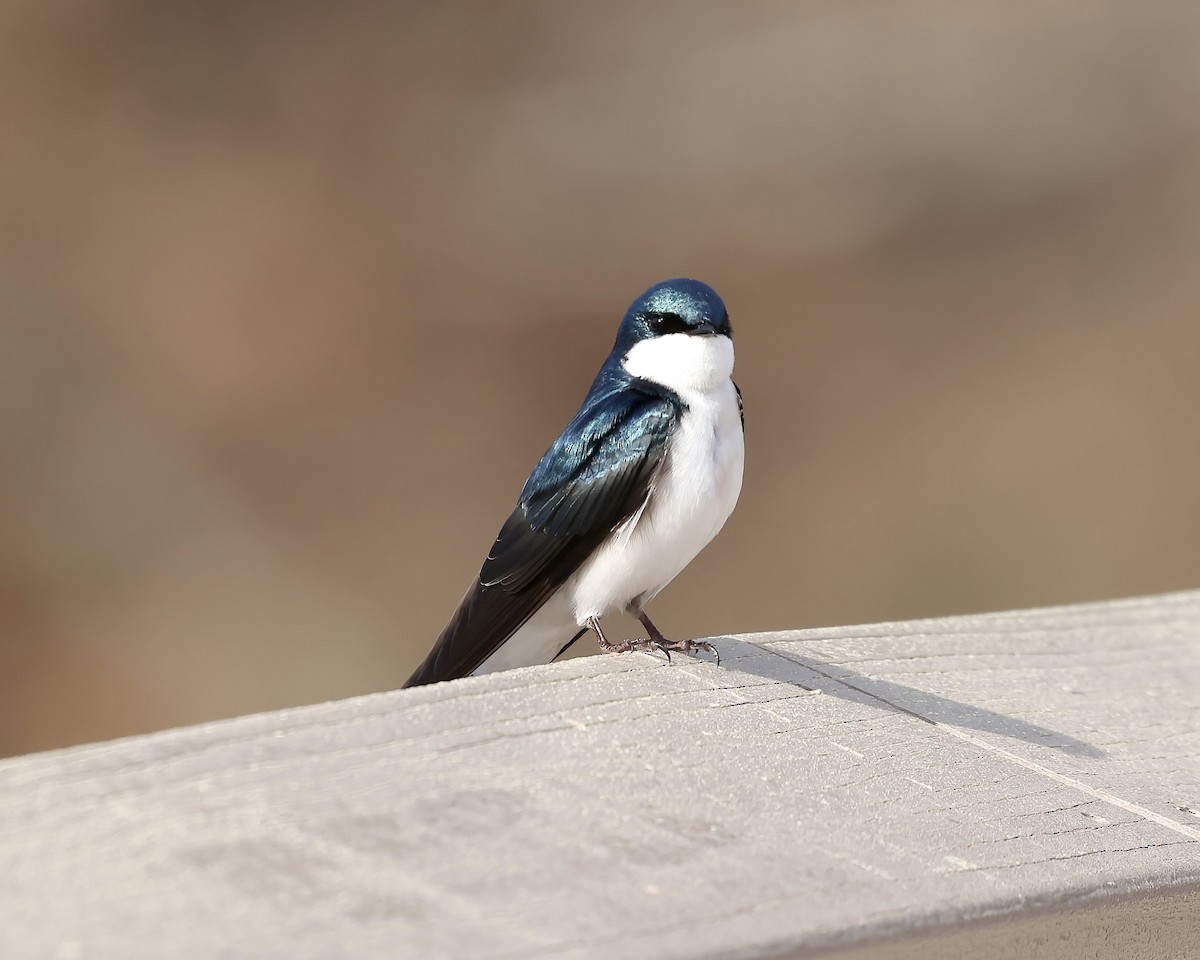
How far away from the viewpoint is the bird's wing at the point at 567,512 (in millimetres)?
2369

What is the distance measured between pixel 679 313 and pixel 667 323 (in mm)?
32

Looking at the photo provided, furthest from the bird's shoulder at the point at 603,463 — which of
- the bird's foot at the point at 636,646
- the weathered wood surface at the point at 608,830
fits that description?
the weathered wood surface at the point at 608,830

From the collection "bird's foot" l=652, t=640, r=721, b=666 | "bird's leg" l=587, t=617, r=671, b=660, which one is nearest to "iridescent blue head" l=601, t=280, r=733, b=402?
"bird's leg" l=587, t=617, r=671, b=660

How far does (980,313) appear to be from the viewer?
501 cm

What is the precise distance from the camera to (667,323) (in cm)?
257

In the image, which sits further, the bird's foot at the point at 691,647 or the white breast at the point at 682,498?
the white breast at the point at 682,498

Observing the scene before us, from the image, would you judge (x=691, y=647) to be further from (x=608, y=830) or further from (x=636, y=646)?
(x=608, y=830)

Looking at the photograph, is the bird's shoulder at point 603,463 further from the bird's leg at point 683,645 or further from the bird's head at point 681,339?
the bird's leg at point 683,645

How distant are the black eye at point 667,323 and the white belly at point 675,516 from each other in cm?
15

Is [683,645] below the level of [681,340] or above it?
below

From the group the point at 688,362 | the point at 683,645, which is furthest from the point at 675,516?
the point at 683,645

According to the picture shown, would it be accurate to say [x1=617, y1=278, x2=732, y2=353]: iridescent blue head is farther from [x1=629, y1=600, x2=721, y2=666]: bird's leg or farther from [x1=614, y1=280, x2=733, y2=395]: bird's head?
[x1=629, y1=600, x2=721, y2=666]: bird's leg

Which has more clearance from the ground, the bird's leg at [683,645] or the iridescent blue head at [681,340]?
the iridescent blue head at [681,340]

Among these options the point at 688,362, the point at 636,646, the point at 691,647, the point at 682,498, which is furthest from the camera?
the point at 688,362
